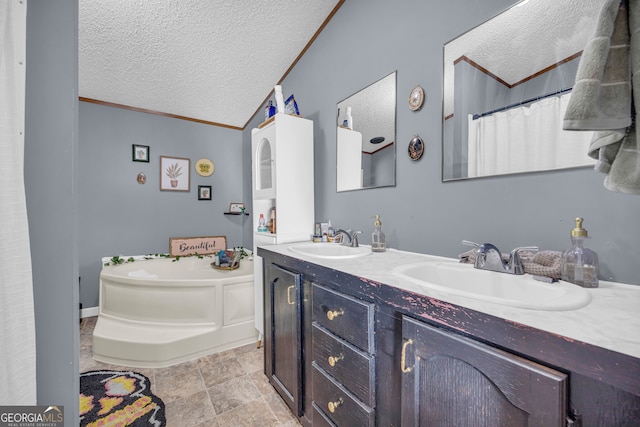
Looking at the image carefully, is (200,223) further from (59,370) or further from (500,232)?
(500,232)

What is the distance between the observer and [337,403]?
102 cm

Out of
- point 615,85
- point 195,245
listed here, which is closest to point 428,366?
point 615,85

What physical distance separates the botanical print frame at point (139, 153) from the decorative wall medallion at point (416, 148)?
311cm

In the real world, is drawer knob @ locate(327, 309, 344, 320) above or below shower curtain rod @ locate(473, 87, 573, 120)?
below

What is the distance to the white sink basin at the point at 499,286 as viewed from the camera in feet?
1.93

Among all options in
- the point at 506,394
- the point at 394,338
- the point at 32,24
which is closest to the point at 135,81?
the point at 32,24

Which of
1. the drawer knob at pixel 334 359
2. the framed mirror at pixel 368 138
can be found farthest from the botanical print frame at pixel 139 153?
the drawer knob at pixel 334 359

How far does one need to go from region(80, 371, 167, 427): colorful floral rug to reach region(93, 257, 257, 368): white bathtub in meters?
0.18

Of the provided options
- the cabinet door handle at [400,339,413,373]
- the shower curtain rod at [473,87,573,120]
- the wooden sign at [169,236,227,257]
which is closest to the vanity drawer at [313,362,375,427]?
the cabinet door handle at [400,339,413,373]

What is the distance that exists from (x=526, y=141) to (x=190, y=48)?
2512 mm

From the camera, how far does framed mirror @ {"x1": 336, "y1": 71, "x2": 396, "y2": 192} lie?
1.51m

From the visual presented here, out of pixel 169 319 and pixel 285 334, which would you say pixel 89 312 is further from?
pixel 285 334

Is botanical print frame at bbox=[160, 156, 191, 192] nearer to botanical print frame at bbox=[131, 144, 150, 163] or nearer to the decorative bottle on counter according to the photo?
botanical print frame at bbox=[131, 144, 150, 163]

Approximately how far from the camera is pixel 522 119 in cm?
99
